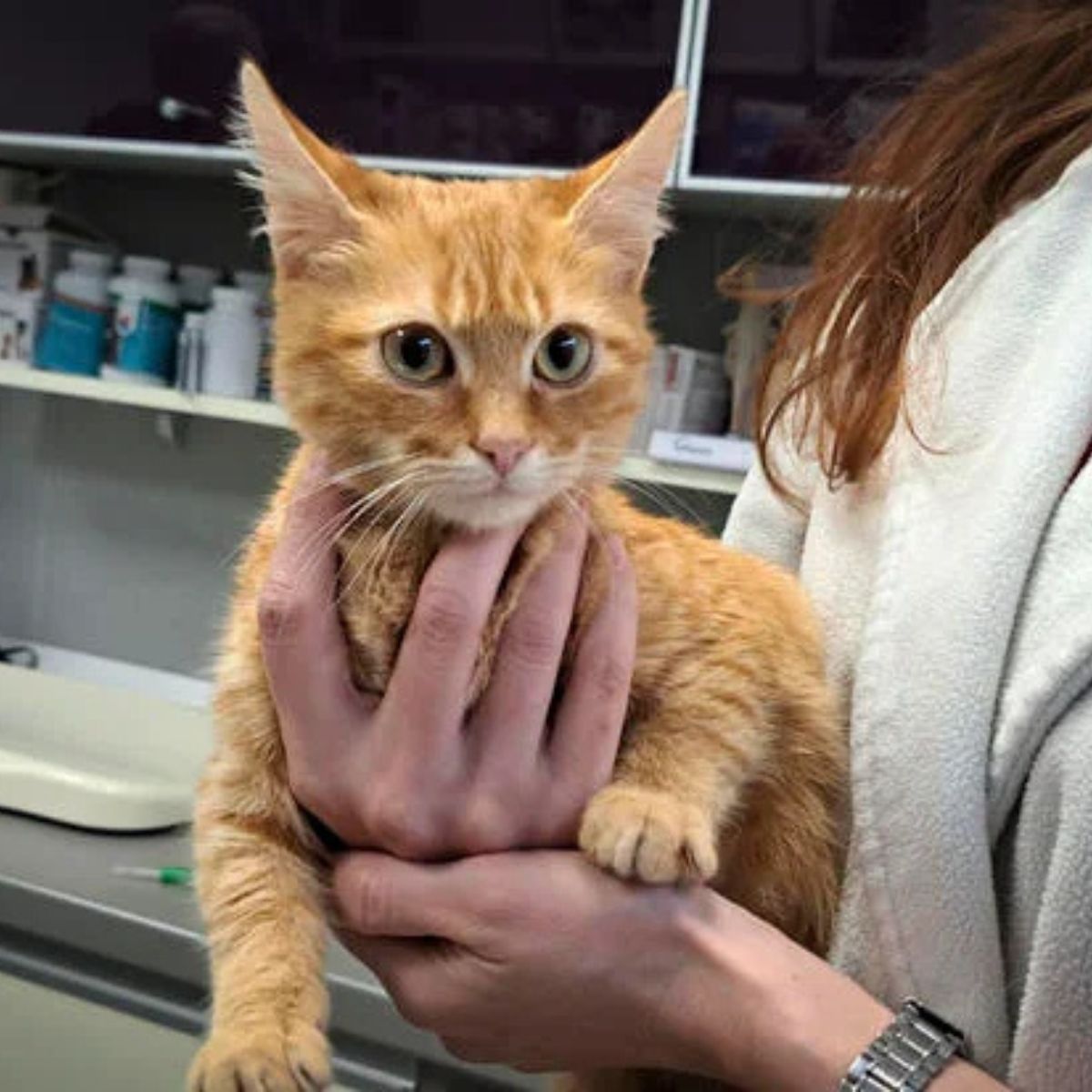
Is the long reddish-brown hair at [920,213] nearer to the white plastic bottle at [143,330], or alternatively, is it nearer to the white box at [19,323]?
the white plastic bottle at [143,330]

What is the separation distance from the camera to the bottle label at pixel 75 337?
83.4 inches

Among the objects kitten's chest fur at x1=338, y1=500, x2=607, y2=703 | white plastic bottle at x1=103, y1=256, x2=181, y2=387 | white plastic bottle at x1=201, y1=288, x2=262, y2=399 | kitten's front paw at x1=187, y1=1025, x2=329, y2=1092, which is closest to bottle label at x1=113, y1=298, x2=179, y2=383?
white plastic bottle at x1=103, y1=256, x2=181, y2=387

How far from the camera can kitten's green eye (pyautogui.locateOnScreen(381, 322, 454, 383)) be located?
0.79 metres

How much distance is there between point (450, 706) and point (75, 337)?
1.57 m

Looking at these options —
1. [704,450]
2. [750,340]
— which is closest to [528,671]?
[704,450]

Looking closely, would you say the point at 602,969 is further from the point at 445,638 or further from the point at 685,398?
the point at 685,398

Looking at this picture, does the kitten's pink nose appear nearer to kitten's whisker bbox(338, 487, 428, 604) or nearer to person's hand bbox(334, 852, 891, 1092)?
kitten's whisker bbox(338, 487, 428, 604)

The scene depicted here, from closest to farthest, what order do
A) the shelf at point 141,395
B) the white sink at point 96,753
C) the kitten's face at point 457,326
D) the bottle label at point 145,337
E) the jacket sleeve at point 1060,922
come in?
the jacket sleeve at point 1060,922 → the kitten's face at point 457,326 → the white sink at point 96,753 → the shelf at point 141,395 → the bottle label at point 145,337

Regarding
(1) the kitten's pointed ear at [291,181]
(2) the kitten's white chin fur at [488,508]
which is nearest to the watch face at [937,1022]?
(2) the kitten's white chin fur at [488,508]

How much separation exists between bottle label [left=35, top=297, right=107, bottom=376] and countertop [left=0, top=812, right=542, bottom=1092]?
2.67 ft

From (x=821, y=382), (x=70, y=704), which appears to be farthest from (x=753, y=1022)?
(x=70, y=704)

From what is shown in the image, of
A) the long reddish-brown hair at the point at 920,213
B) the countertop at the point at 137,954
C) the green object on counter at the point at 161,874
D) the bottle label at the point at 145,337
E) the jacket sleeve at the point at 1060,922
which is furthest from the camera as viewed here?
the bottle label at the point at 145,337

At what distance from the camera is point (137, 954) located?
1429 millimetres

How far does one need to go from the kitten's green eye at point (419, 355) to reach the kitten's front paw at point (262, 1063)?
395 mm
